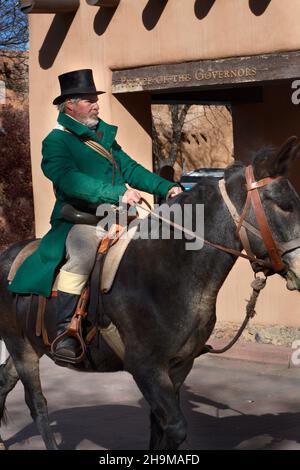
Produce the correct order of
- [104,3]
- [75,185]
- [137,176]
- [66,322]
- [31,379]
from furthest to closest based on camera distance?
[104,3], [31,379], [137,176], [66,322], [75,185]

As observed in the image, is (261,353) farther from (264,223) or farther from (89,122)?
(264,223)

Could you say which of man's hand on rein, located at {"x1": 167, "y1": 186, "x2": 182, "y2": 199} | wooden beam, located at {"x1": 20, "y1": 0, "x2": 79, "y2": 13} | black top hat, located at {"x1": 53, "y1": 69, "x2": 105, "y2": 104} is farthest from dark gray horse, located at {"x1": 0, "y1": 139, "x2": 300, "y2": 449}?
wooden beam, located at {"x1": 20, "y1": 0, "x2": 79, "y2": 13}

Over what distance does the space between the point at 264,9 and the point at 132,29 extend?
1.77 m

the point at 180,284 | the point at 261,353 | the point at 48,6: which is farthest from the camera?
the point at 48,6

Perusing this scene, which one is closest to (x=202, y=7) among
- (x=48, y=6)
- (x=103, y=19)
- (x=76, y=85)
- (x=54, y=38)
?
(x=103, y=19)

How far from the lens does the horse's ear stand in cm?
473

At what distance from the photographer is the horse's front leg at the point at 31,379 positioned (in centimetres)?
609

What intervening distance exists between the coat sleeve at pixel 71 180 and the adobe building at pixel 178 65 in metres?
3.76

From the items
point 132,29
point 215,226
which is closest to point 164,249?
point 215,226

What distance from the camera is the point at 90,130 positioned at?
572cm

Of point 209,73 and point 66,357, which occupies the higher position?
point 209,73

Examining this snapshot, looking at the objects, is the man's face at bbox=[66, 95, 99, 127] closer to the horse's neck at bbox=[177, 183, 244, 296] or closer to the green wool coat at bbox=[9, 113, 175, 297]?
the green wool coat at bbox=[9, 113, 175, 297]

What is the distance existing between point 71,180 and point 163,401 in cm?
139
